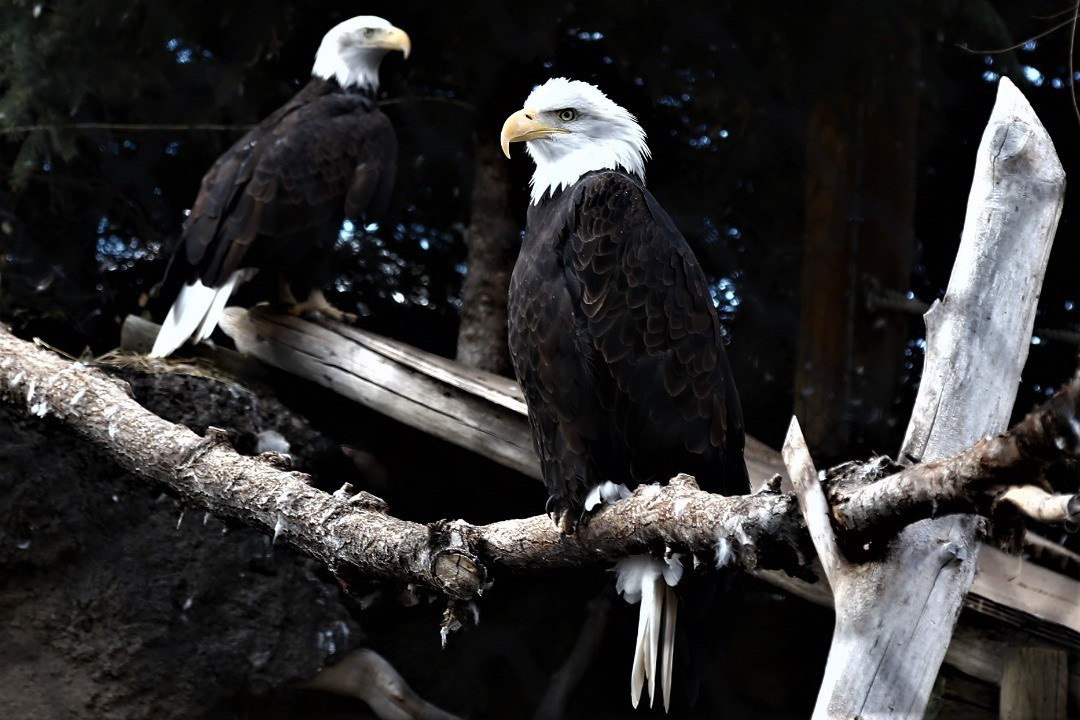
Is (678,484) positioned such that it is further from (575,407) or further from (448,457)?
(448,457)

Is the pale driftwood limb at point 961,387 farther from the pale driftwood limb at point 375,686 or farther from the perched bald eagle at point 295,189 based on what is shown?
the perched bald eagle at point 295,189

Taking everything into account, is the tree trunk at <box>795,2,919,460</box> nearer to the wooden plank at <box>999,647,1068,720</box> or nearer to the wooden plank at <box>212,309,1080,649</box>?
the wooden plank at <box>212,309,1080,649</box>

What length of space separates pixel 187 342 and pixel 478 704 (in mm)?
1239

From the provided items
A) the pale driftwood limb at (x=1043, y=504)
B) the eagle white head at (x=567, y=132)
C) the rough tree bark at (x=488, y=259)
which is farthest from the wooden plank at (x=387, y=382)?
the pale driftwood limb at (x=1043, y=504)

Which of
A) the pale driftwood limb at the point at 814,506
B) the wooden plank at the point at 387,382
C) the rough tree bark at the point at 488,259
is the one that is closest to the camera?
the pale driftwood limb at the point at 814,506

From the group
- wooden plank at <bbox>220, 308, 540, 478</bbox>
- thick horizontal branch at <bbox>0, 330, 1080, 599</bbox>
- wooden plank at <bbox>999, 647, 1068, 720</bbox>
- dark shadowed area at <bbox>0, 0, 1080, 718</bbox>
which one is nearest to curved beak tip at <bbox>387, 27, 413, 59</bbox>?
dark shadowed area at <bbox>0, 0, 1080, 718</bbox>

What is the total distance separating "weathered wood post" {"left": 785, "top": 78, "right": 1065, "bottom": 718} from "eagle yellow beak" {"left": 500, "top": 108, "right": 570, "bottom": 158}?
2.73 feet

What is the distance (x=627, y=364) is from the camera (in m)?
1.68

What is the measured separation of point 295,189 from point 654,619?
1.72 m

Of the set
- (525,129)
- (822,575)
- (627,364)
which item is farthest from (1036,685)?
(525,129)

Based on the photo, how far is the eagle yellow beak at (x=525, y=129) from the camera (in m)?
1.95

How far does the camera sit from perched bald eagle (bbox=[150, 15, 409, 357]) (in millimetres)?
2812

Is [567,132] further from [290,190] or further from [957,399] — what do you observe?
[290,190]

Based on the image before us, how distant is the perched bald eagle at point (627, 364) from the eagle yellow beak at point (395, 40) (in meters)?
1.33
